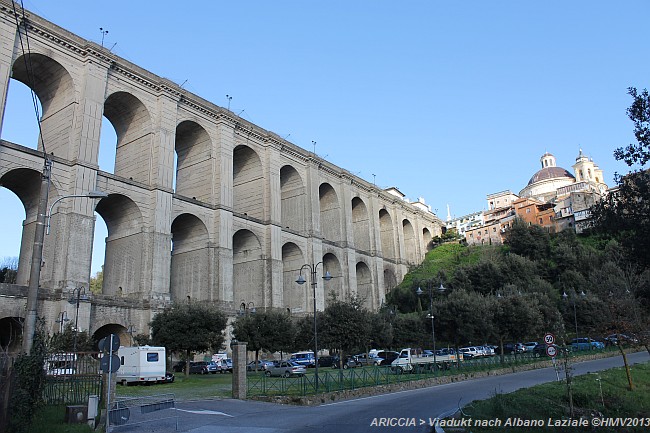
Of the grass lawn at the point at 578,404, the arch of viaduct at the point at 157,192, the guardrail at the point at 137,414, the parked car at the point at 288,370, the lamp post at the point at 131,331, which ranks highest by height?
the arch of viaduct at the point at 157,192

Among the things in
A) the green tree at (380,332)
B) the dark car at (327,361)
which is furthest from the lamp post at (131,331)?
the green tree at (380,332)

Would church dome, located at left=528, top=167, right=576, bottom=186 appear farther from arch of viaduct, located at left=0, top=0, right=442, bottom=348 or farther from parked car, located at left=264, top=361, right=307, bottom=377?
parked car, located at left=264, top=361, right=307, bottom=377

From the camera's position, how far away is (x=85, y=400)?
1474cm

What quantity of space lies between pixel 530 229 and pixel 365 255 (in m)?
27.6

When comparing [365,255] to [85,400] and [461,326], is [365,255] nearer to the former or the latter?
[461,326]

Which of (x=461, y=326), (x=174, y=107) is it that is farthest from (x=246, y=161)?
(x=461, y=326)

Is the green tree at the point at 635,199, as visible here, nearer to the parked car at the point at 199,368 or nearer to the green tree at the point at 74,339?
the green tree at the point at 74,339

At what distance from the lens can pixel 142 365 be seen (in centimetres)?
2916

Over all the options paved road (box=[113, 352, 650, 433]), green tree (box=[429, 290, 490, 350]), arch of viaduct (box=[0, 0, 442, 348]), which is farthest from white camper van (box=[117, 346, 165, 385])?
green tree (box=[429, 290, 490, 350])

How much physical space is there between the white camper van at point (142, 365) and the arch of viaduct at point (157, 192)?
7034 mm

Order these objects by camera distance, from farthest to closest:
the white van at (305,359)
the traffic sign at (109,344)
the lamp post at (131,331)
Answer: the white van at (305,359), the lamp post at (131,331), the traffic sign at (109,344)

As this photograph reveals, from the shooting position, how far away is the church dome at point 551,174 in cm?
12313

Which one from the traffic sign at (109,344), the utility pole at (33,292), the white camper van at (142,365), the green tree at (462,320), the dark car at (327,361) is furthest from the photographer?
the dark car at (327,361)

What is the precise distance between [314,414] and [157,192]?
3127 centimetres
